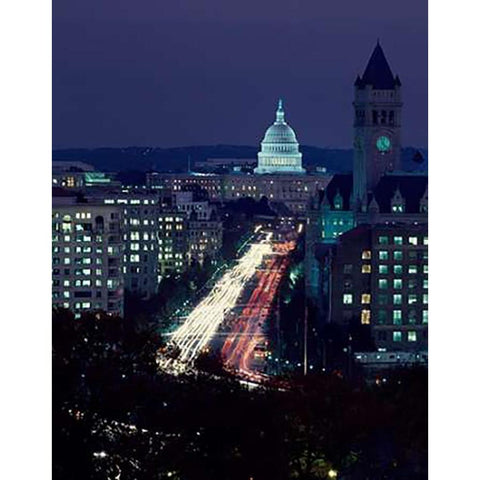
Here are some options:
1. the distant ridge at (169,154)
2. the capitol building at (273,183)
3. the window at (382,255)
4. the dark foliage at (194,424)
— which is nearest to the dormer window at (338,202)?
the capitol building at (273,183)

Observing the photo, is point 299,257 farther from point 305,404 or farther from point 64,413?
point 64,413

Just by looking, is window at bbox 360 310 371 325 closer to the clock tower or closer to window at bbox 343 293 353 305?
window at bbox 343 293 353 305

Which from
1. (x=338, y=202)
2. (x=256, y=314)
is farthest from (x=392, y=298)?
(x=338, y=202)

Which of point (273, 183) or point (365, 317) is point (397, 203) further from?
point (273, 183)

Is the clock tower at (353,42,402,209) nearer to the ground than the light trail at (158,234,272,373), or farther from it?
farther from it

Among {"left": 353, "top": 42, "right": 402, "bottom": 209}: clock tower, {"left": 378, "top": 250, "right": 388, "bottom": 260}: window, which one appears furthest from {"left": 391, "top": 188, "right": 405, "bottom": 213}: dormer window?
{"left": 378, "top": 250, "right": 388, "bottom": 260}: window

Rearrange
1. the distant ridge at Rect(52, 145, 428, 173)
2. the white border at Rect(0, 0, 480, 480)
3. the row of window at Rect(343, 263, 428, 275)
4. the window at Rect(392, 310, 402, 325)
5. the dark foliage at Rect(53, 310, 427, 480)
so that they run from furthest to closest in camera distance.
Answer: the window at Rect(392, 310, 402, 325), the row of window at Rect(343, 263, 428, 275), the distant ridge at Rect(52, 145, 428, 173), the dark foliage at Rect(53, 310, 427, 480), the white border at Rect(0, 0, 480, 480)
